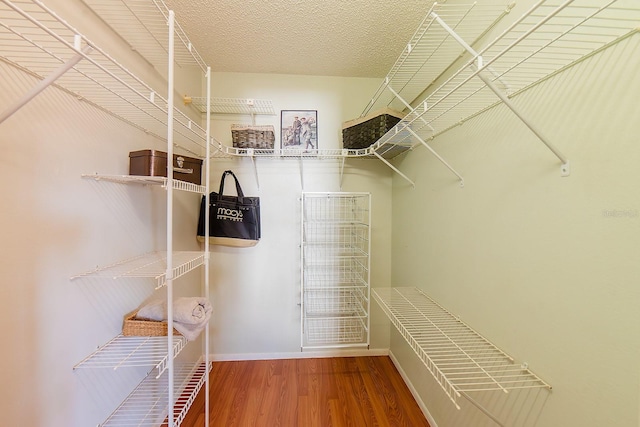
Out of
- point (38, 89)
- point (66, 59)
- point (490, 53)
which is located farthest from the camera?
point (490, 53)

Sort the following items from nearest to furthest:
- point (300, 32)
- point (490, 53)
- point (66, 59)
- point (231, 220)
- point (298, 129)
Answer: point (66, 59), point (490, 53), point (300, 32), point (231, 220), point (298, 129)

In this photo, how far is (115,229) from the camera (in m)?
1.10

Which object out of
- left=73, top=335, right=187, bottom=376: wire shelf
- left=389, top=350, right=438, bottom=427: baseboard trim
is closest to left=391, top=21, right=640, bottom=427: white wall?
left=389, top=350, right=438, bottom=427: baseboard trim

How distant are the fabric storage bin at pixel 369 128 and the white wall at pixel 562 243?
495 millimetres

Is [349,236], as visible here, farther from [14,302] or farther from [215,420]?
[14,302]

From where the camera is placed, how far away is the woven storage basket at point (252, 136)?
68.7 inches

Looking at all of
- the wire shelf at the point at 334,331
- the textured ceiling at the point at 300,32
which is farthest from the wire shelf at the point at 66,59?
the wire shelf at the point at 334,331

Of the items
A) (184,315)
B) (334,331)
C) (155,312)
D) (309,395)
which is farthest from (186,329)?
(334,331)

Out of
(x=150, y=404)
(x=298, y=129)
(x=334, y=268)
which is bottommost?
(x=150, y=404)

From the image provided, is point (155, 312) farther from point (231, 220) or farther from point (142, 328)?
point (231, 220)

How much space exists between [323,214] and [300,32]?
1.35 m

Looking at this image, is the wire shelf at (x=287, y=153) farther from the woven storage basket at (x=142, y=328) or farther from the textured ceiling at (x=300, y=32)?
the woven storage basket at (x=142, y=328)

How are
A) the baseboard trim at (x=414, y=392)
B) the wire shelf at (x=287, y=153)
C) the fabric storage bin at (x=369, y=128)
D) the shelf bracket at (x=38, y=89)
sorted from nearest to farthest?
the shelf bracket at (x=38, y=89), the baseboard trim at (x=414, y=392), the fabric storage bin at (x=369, y=128), the wire shelf at (x=287, y=153)

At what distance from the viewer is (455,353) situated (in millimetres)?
1018
